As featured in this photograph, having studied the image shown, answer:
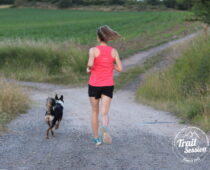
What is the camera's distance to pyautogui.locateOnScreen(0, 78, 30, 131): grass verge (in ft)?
33.7

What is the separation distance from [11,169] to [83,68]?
52.3 feet

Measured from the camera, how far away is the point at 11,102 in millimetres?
10969

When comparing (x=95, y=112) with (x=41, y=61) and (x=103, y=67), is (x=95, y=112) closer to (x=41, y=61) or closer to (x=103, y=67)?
(x=103, y=67)

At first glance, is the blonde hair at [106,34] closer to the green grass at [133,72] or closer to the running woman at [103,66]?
the running woman at [103,66]

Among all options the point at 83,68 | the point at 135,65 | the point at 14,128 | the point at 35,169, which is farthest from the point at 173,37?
the point at 35,169

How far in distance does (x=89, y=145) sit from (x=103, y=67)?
1.22 metres

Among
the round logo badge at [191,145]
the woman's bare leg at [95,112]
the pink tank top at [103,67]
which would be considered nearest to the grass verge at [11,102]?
the woman's bare leg at [95,112]

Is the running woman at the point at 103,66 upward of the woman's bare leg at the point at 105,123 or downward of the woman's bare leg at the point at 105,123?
upward

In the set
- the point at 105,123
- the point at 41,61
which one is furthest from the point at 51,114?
the point at 41,61

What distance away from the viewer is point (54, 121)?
27.5 ft

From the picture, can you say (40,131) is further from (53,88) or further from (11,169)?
(53,88)

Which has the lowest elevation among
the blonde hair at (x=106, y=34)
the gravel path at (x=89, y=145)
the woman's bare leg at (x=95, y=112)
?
the gravel path at (x=89, y=145)

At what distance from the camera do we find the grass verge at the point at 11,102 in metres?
10.3

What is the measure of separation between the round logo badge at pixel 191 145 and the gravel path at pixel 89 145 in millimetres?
119
